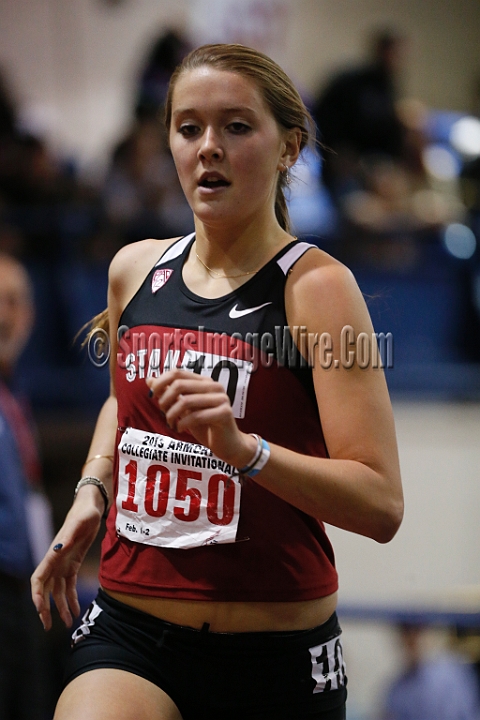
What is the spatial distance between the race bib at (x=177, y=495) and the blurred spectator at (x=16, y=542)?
5.19 ft

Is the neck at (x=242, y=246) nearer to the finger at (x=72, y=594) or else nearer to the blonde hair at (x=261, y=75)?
the blonde hair at (x=261, y=75)

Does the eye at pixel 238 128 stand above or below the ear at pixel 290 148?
below

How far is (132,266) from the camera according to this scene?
6.10 ft

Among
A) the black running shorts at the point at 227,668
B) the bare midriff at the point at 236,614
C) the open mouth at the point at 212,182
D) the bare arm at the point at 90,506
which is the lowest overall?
the black running shorts at the point at 227,668

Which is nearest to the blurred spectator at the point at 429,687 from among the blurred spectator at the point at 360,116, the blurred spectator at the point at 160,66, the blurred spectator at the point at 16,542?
the blurred spectator at the point at 16,542

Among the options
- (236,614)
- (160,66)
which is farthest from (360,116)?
(236,614)

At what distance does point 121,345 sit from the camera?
1.76 meters

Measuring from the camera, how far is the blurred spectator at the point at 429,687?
382 cm

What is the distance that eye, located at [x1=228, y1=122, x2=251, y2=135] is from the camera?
163cm

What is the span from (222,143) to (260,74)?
6.3 inches

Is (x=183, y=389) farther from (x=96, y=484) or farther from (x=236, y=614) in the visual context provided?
(x=96, y=484)

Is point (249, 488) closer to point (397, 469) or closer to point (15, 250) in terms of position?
point (397, 469)

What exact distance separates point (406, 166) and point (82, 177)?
230 centimetres

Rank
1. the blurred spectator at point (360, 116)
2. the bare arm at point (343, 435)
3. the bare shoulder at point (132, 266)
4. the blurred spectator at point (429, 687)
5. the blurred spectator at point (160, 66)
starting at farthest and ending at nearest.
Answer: the blurred spectator at point (160, 66) < the blurred spectator at point (360, 116) < the blurred spectator at point (429, 687) < the bare shoulder at point (132, 266) < the bare arm at point (343, 435)
